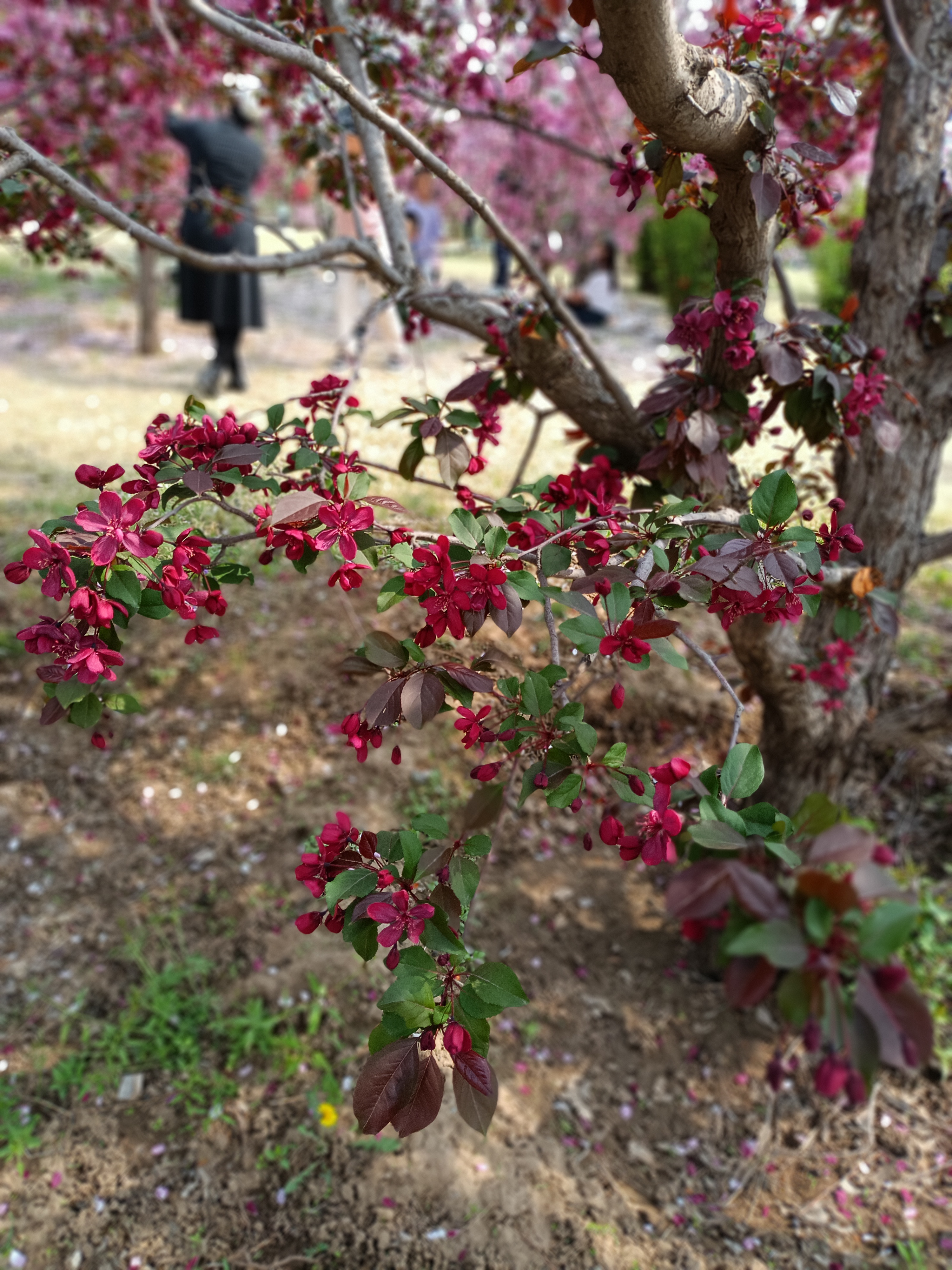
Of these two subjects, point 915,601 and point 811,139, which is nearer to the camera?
point 811,139

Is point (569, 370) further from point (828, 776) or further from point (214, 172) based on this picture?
point (214, 172)

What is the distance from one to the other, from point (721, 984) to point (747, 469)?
1.30m

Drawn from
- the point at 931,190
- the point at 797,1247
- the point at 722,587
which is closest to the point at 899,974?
the point at 722,587

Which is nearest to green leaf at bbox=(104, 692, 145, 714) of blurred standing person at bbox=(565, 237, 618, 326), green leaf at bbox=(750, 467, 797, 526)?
green leaf at bbox=(750, 467, 797, 526)

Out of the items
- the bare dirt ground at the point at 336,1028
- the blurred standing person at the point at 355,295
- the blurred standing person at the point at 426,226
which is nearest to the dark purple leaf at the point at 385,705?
the bare dirt ground at the point at 336,1028

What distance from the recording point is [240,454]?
0.98 metres

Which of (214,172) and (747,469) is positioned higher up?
(214,172)

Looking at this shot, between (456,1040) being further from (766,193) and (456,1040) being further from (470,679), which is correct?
(766,193)

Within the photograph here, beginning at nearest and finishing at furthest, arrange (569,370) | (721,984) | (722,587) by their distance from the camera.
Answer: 1. (722,587)
2. (569,370)
3. (721,984)

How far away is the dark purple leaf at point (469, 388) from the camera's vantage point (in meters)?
1.36

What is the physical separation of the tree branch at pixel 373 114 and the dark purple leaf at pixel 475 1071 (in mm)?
1210

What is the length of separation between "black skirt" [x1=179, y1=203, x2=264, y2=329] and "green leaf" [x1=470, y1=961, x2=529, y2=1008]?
16.5ft

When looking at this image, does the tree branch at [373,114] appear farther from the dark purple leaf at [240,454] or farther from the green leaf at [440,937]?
the green leaf at [440,937]

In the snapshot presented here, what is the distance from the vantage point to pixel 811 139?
2520 mm
